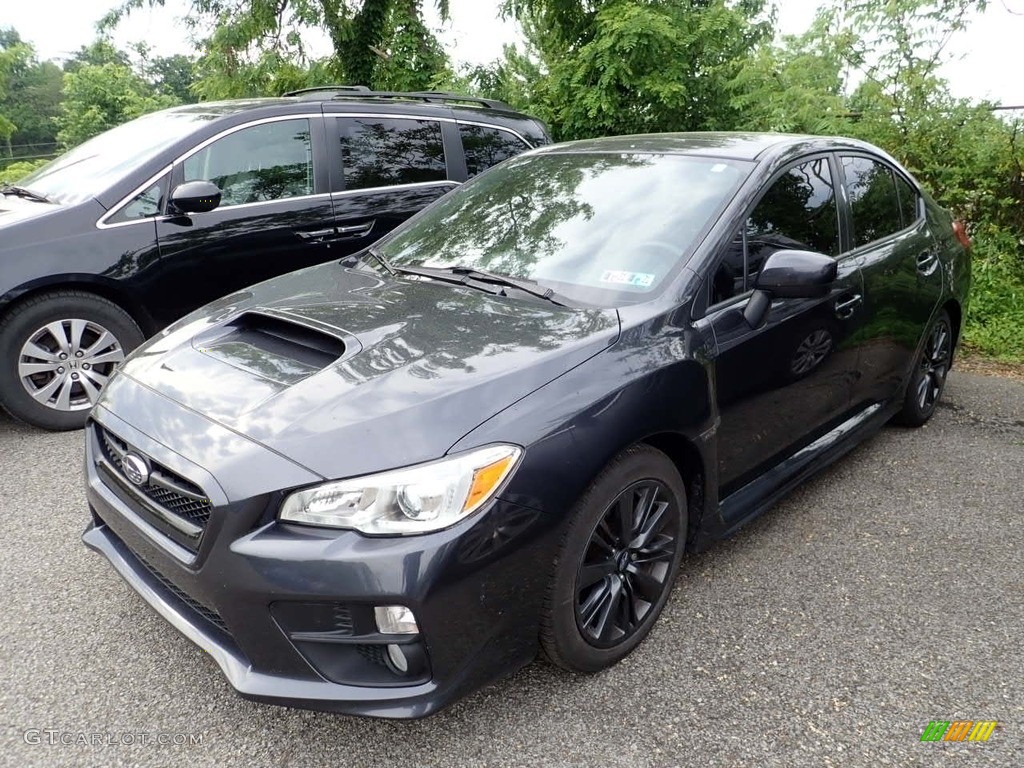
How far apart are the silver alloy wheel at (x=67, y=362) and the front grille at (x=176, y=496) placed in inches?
84.9

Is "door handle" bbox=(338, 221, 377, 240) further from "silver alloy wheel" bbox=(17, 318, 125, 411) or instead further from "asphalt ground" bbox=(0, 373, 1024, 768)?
"asphalt ground" bbox=(0, 373, 1024, 768)

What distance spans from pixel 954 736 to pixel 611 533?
111 cm

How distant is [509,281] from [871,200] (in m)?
2.02

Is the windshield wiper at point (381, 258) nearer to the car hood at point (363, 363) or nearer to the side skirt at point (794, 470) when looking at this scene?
the car hood at point (363, 363)

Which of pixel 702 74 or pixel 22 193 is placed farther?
pixel 702 74

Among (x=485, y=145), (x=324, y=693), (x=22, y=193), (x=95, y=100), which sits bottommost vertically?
(x=324, y=693)

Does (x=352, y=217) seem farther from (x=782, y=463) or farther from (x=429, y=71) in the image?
(x=429, y=71)

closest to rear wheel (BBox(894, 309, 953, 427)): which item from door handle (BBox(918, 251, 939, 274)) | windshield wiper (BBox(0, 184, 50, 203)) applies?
door handle (BBox(918, 251, 939, 274))

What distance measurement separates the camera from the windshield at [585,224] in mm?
2686

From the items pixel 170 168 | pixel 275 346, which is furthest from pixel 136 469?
pixel 170 168

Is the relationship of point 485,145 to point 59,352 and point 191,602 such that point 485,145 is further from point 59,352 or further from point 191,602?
point 191,602

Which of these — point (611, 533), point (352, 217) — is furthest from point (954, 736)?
point (352, 217)

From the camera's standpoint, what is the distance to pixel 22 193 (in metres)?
4.53

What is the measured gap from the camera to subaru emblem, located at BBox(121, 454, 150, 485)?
2120 millimetres
